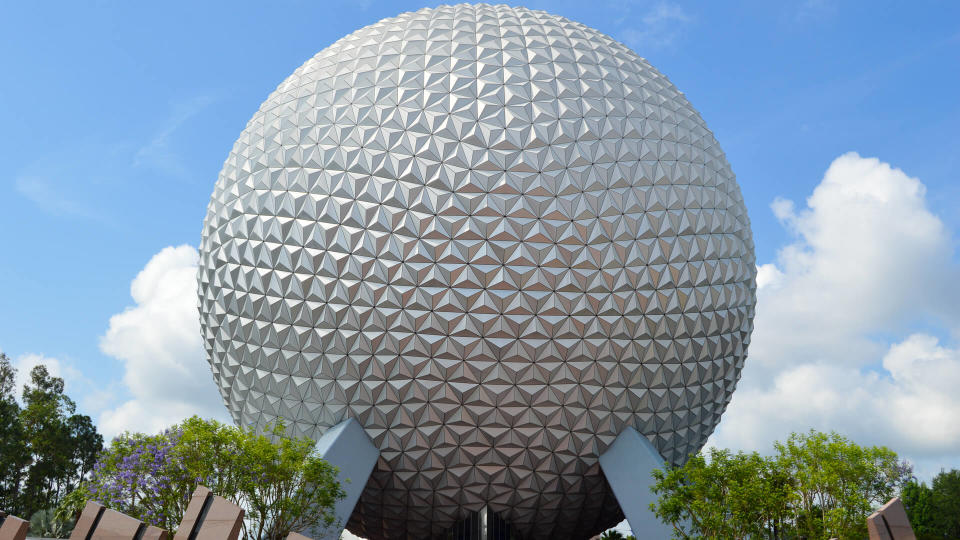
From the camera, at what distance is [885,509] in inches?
362

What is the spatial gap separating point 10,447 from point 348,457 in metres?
29.7

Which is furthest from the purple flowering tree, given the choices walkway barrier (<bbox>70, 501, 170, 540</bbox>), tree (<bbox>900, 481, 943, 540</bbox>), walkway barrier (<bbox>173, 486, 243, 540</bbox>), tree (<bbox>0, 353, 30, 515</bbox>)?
tree (<bbox>900, 481, 943, 540</bbox>)

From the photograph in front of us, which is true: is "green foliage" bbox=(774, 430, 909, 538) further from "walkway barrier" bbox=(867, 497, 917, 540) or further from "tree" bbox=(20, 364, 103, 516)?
"tree" bbox=(20, 364, 103, 516)

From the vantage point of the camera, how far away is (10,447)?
3784 centimetres

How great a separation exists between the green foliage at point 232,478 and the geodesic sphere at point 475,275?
2131 mm

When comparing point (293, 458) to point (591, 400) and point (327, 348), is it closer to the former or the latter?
point (327, 348)

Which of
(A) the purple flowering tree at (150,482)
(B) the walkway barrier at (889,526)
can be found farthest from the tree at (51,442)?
(B) the walkway barrier at (889,526)

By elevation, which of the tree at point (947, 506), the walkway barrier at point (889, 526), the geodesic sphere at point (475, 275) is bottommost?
the walkway barrier at point (889, 526)

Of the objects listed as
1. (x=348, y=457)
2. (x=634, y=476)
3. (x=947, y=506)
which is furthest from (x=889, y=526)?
(x=947, y=506)

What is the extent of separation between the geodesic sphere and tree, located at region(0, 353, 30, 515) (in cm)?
2364

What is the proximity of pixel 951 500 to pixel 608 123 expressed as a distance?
4322cm

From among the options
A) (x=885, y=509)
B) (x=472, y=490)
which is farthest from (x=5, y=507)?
→ (x=885, y=509)

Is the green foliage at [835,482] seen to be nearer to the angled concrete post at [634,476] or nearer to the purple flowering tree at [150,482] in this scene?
the angled concrete post at [634,476]

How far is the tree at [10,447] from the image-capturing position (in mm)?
37469
